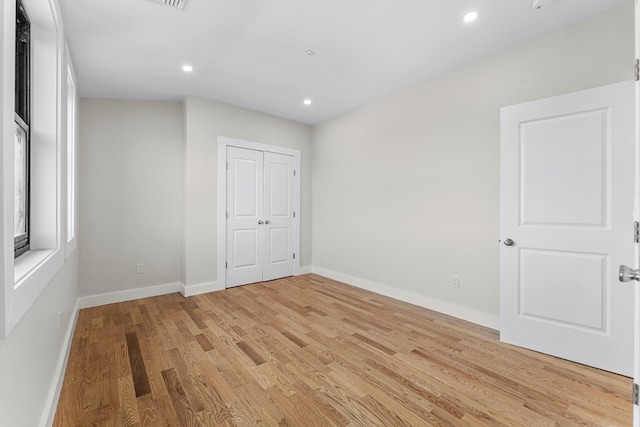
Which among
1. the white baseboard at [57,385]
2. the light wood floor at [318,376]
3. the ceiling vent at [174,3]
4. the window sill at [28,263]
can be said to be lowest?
the light wood floor at [318,376]

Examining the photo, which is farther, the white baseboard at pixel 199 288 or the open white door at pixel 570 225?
the white baseboard at pixel 199 288

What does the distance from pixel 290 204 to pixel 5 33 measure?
13.1ft

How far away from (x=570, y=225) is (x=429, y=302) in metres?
1.59

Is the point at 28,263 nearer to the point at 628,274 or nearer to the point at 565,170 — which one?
the point at 628,274

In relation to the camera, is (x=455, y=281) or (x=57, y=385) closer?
(x=57, y=385)

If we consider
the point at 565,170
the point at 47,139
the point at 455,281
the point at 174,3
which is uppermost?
the point at 174,3

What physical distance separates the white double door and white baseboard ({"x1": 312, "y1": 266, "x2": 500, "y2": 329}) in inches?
44.1

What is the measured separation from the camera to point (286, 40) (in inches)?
98.1

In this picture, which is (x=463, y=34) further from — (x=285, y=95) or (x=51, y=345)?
(x=51, y=345)

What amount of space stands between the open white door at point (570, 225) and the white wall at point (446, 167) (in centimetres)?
22

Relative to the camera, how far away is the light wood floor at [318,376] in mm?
1617

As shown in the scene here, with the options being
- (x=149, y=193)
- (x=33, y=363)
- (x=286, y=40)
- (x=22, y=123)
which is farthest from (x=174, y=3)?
(x=149, y=193)

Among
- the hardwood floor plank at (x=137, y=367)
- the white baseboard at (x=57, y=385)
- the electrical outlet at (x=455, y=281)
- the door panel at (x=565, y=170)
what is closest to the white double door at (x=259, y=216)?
the hardwood floor plank at (x=137, y=367)

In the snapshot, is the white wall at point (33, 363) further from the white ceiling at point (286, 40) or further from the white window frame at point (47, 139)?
the white ceiling at point (286, 40)
